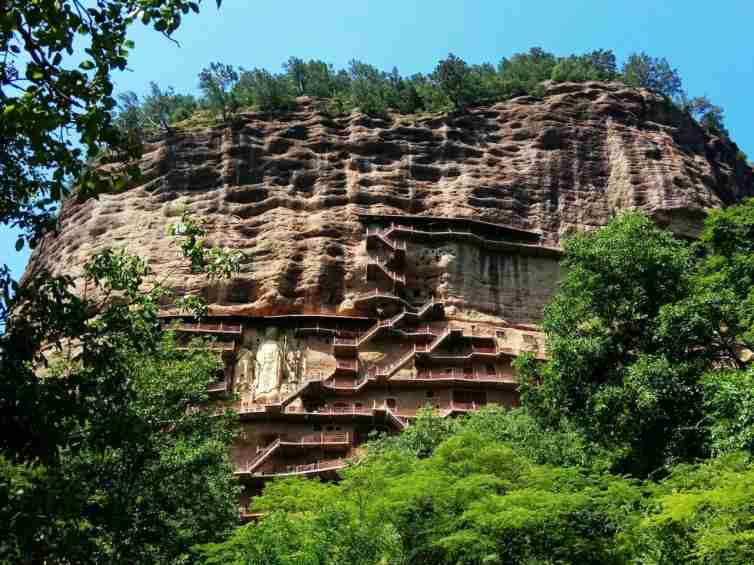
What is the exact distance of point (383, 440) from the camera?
2903 cm

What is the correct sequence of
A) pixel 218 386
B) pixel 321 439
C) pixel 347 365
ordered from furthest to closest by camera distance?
pixel 347 365 → pixel 218 386 → pixel 321 439

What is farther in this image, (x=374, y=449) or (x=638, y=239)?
(x=374, y=449)

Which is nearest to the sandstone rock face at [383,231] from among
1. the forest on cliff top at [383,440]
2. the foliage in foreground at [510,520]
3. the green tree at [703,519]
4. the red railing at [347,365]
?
the red railing at [347,365]

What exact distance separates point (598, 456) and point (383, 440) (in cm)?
1039

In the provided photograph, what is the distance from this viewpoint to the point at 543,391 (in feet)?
74.6

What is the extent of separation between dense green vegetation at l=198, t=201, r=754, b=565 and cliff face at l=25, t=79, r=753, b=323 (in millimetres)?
15899

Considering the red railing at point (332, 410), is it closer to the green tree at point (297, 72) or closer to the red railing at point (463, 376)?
the red railing at point (463, 376)

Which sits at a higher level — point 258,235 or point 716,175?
point 716,175

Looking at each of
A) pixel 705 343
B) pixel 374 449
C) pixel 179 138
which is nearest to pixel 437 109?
pixel 179 138

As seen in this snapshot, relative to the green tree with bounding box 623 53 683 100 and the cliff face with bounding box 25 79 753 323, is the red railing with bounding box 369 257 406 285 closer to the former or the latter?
the cliff face with bounding box 25 79 753 323

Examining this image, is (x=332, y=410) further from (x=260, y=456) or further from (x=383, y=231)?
(x=383, y=231)

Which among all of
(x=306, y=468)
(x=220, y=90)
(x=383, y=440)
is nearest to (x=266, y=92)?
(x=220, y=90)

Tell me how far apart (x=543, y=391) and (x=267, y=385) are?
1766cm

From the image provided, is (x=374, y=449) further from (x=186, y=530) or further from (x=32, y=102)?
(x=32, y=102)
